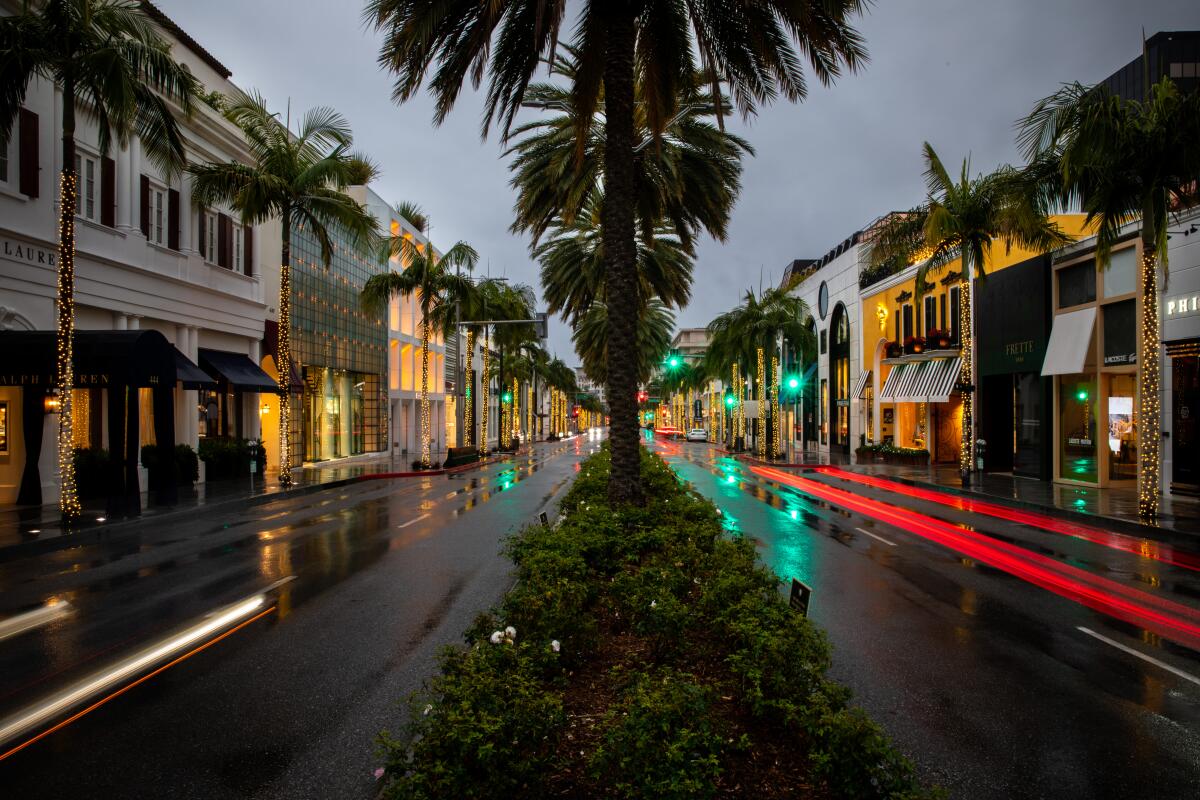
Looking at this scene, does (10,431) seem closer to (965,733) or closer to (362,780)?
(362,780)

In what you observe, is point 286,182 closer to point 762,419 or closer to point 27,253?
point 27,253

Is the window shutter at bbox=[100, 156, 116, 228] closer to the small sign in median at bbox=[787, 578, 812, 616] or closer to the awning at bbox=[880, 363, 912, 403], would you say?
the small sign in median at bbox=[787, 578, 812, 616]

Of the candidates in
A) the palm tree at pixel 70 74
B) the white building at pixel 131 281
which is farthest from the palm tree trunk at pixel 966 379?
the white building at pixel 131 281

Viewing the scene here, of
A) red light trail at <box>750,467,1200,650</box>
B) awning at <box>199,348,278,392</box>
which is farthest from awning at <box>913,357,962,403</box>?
awning at <box>199,348,278,392</box>

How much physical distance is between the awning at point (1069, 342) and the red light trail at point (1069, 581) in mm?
10970

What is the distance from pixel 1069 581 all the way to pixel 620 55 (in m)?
10.4

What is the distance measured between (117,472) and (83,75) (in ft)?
36.5

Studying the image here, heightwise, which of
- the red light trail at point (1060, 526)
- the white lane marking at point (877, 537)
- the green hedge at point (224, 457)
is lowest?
the red light trail at point (1060, 526)

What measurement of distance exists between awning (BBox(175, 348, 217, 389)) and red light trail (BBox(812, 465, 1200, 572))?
78.1ft

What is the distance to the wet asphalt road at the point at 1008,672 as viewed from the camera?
514 cm

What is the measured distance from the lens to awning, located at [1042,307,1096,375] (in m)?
25.4

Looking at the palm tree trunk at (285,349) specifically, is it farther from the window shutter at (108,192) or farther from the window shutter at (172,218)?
the window shutter at (108,192)

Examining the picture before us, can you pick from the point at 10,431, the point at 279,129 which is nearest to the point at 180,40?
the point at 279,129

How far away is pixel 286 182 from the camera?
24781mm
